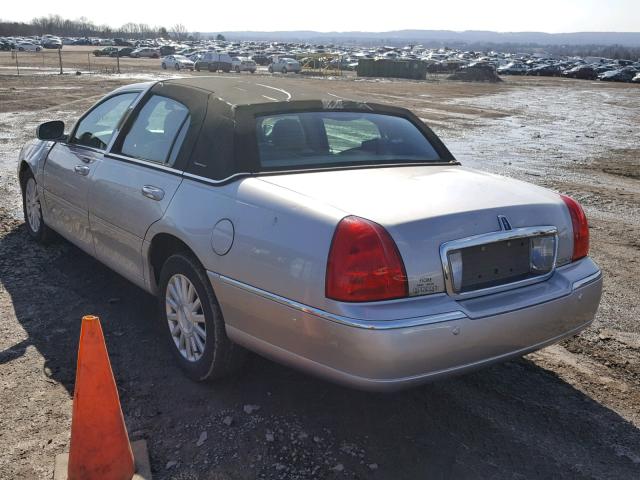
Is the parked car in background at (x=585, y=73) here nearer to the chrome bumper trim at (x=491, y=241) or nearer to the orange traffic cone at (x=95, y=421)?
the chrome bumper trim at (x=491, y=241)

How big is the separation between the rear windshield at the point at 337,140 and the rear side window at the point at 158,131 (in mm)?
573

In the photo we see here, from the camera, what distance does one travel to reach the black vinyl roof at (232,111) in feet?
11.9

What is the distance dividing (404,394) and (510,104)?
85.0 feet

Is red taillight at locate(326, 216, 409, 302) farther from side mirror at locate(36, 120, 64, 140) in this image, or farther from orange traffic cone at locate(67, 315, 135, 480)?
side mirror at locate(36, 120, 64, 140)

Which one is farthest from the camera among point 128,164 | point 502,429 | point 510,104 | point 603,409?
point 510,104

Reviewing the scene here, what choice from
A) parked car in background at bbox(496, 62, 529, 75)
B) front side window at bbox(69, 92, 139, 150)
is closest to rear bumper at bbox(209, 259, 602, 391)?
front side window at bbox(69, 92, 139, 150)

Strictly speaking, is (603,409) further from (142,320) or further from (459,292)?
(142,320)

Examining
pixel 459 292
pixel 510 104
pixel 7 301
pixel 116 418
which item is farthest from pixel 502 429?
pixel 510 104

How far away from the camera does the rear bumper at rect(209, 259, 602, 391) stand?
286 centimetres

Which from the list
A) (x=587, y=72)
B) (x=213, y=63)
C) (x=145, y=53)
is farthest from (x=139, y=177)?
(x=145, y=53)

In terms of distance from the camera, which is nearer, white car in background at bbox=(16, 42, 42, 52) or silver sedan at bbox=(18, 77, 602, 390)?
silver sedan at bbox=(18, 77, 602, 390)

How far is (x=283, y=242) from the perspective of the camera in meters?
3.10

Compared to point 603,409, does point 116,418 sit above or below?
above

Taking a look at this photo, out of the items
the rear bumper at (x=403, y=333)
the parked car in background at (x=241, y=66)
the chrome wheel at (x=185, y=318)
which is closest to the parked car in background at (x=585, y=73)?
the parked car in background at (x=241, y=66)
